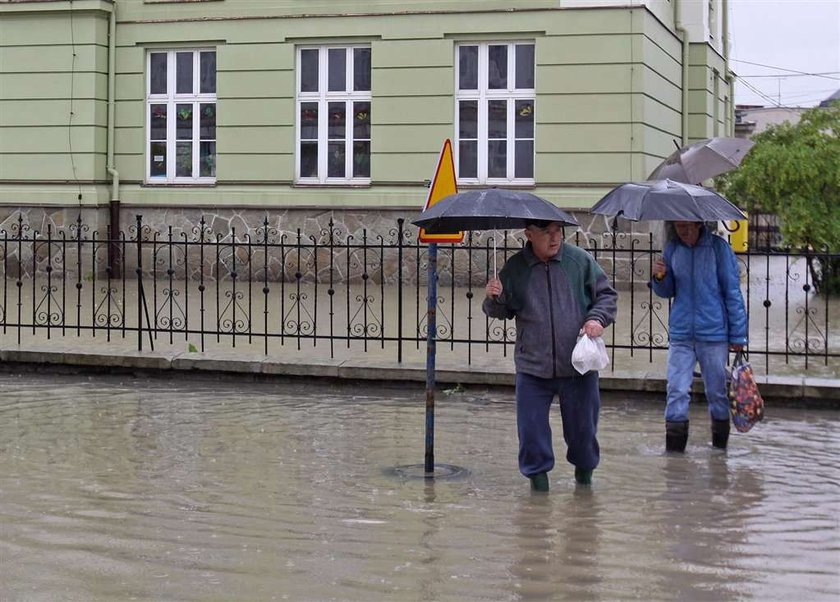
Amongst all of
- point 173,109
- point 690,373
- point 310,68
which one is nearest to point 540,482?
point 690,373

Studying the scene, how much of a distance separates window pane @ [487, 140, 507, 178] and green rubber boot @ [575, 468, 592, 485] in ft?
46.3

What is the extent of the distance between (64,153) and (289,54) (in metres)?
4.18

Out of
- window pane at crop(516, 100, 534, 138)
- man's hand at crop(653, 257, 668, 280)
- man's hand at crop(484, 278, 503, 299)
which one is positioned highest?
window pane at crop(516, 100, 534, 138)

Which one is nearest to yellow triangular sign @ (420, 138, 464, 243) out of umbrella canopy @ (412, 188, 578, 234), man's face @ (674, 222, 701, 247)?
umbrella canopy @ (412, 188, 578, 234)

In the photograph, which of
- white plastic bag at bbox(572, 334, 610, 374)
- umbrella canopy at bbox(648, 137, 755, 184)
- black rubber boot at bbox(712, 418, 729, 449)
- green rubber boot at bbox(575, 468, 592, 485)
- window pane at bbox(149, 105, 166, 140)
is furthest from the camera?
window pane at bbox(149, 105, 166, 140)

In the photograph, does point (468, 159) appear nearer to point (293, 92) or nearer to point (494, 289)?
point (293, 92)

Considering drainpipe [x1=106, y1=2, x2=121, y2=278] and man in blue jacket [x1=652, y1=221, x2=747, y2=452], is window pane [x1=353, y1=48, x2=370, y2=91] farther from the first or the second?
man in blue jacket [x1=652, y1=221, x2=747, y2=452]

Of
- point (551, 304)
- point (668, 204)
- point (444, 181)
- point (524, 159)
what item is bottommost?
point (551, 304)

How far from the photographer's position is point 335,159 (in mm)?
22438

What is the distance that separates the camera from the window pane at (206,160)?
22969mm

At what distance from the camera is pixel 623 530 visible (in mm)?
6867

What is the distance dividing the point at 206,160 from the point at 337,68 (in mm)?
2721

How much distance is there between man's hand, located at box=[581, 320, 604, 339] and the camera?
7.38 metres

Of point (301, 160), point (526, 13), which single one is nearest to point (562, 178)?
point (526, 13)
